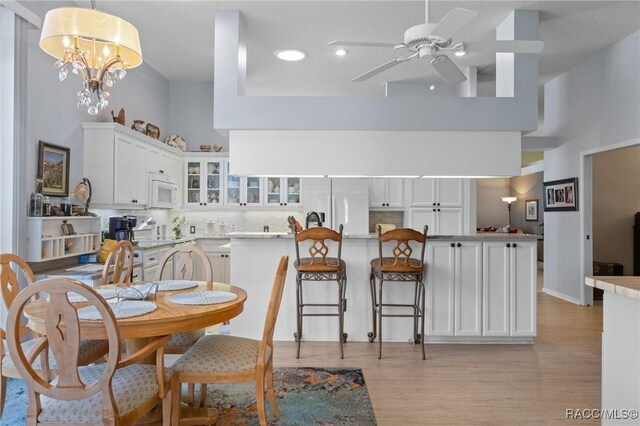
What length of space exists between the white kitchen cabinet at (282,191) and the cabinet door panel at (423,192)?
5.72 ft

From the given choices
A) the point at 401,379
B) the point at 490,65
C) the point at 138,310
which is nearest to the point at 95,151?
the point at 138,310

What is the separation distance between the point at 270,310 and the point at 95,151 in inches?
125

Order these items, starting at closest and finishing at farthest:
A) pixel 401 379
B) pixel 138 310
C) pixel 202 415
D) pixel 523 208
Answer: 1. pixel 138 310
2. pixel 202 415
3. pixel 401 379
4. pixel 523 208

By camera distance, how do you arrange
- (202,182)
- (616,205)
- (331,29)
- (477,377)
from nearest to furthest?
1. (477,377)
2. (331,29)
3. (202,182)
4. (616,205)

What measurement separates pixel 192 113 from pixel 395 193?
3426 millimetres

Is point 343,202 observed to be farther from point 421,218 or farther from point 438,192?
point 438,192

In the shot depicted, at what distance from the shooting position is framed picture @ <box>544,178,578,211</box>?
5.50 meters

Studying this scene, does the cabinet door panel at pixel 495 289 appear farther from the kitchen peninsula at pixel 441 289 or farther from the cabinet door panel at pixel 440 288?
the cabinet door panel at pixel 440 288

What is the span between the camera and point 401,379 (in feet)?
9.55

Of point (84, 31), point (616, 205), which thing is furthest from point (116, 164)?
point (616, 205)

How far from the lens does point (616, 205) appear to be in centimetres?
627

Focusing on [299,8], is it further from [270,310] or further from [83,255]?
[83,255]

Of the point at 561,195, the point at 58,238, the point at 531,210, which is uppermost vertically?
the point at 561,195

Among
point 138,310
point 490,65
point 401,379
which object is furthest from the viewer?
point 490,65
